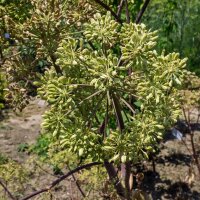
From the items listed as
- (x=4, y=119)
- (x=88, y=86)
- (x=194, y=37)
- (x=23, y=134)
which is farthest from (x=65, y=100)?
(x=194, y=37)

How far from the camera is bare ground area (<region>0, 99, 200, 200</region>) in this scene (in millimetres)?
4672

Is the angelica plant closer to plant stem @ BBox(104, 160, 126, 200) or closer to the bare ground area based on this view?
plant stem @ BBox(104, 160, 126, 200)

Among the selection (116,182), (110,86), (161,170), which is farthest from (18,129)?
(110,86)

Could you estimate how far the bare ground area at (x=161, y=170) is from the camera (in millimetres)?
4672

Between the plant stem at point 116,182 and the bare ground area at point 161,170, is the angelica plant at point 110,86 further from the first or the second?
the bare ground area at point 161,170

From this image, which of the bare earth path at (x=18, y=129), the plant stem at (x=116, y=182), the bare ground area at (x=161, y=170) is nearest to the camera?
the plant stem at (x=116, y=182)

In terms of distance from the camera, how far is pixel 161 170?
503cm

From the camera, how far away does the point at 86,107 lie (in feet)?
6.31

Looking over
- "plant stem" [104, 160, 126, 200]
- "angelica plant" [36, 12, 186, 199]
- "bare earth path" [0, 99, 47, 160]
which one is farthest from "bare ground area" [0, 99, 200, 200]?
"angelica plant" [36, 12, 186, 199]

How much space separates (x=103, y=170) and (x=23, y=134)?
3.08 m

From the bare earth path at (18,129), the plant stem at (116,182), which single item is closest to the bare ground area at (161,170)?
the bare earth path at (18,129)

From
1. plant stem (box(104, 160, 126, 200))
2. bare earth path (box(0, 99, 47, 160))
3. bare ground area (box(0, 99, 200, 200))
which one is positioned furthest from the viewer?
bare earth path (box(0, 99, 47, 160))

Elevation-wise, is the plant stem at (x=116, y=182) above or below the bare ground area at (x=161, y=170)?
above

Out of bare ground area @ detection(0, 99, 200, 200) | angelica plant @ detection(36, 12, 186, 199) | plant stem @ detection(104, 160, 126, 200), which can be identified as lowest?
bare ground area @ detection(0, 99, 200, 200)
